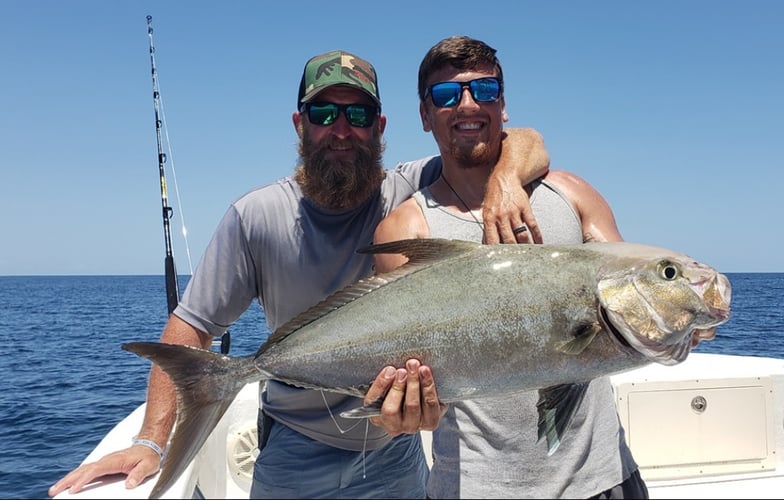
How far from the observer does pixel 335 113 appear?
3105mm

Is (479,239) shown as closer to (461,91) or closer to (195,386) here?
(461,91)

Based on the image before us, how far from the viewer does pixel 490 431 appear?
2.40m

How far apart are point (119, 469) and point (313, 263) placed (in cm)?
124

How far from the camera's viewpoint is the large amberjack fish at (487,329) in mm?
2010

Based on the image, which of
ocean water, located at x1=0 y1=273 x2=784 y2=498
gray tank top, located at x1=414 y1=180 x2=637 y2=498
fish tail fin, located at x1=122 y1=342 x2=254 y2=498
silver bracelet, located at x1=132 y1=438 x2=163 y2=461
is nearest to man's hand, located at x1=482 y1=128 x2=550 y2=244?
gray tank top, located at x1=414 y1=180 x2=637 y2=498

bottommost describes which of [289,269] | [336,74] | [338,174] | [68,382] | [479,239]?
[68,382]

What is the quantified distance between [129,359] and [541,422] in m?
19.9

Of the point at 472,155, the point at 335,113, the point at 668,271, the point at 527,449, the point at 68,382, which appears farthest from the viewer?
the point at 68,382

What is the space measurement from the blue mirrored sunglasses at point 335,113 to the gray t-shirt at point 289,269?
16.0 inches

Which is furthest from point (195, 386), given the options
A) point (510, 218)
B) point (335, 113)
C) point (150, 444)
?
point (335, 113)

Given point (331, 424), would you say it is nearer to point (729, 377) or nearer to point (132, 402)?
point (729, 377)

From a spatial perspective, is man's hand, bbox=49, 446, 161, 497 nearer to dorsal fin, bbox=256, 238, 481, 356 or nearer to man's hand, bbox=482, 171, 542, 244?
dorsal fin, bbox=256, 238, 481, 356

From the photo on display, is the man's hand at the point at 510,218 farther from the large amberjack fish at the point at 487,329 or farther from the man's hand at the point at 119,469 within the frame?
the man's hand at the point at 119,469

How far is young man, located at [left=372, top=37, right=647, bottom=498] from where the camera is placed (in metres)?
2.35
